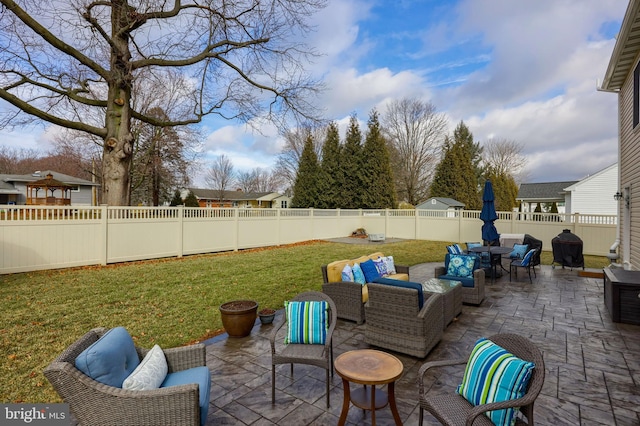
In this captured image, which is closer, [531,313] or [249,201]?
[531,313]

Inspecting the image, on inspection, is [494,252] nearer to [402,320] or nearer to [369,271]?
[369,271]

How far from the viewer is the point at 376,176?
72.6 ft

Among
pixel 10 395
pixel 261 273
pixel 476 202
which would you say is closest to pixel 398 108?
pixel 476 202

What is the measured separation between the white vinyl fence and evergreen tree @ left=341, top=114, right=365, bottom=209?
10.9ft

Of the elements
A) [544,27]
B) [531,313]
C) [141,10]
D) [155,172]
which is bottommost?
[531,313]

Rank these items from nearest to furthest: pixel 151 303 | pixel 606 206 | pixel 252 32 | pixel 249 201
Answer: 1. pixel 151 303
2. pixel 252 32
3. pixel 606 206
4. pixel 249 201

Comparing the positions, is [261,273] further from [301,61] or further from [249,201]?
[249,201]

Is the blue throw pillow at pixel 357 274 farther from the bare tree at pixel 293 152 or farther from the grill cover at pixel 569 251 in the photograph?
the bare tree at pixel 293 152

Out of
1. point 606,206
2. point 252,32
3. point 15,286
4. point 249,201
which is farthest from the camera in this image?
point 249,201

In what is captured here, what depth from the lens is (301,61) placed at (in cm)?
1062

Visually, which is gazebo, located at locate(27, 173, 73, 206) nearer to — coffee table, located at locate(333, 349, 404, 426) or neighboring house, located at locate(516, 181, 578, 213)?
coffee table, located at locate(333, 349, 404, 426)

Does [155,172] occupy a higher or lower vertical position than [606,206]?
higher

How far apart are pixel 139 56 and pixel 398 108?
83.9ft

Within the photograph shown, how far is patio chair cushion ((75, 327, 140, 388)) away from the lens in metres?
1.92
